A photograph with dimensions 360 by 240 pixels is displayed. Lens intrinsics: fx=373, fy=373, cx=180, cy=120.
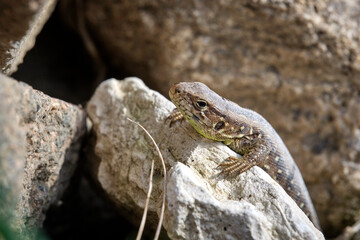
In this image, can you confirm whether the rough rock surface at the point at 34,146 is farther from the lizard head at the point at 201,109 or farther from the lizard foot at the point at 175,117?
the lizard head at the point at 201,109

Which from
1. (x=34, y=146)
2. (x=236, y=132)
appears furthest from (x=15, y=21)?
(x=236, y=132)

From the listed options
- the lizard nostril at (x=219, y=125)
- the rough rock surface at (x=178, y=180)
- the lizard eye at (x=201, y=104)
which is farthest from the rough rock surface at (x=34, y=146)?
the lizard nostril at (x=219, y=125)

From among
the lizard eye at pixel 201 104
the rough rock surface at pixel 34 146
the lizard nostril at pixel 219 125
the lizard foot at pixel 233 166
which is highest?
the lizard eye at pixel 201 104

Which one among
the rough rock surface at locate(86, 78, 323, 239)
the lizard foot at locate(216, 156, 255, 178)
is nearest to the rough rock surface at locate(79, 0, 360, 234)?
the rough rock surface at locate(86, 78, 323, 239)

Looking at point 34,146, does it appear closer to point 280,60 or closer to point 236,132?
point 236,132

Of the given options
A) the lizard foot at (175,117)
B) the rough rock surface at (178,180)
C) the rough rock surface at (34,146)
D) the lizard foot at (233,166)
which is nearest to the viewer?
the rough rock surface at (34,146)

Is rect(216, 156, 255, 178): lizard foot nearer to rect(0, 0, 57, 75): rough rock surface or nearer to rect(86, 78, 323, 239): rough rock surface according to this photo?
rect(86, 78, 323, 239): rough rock surface

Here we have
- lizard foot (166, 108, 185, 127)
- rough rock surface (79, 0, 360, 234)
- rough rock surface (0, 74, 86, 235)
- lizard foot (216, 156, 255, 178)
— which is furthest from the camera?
rough rock surface (79, 0, 360, 234)

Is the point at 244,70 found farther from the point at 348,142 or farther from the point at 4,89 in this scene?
the point at 4,89
